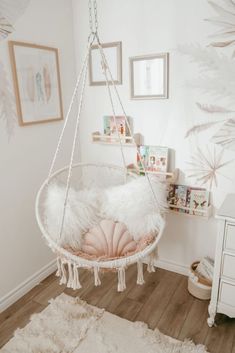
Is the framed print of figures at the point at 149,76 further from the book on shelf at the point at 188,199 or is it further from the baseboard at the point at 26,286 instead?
the baseboard at the point at 26,286

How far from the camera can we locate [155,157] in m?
2.40

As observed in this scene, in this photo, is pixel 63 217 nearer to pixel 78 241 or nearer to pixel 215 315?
pixel 78 241

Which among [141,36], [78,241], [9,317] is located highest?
[141,36]

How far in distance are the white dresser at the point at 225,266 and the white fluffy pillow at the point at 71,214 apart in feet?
2.95

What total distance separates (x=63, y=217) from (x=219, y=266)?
1061mm

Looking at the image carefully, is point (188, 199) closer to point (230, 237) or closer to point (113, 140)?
point (230, 237)

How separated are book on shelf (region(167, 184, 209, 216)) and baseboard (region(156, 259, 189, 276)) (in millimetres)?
587

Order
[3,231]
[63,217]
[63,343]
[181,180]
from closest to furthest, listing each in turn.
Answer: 1. [63,217]
2. [63,343]
3. [3,231]
4. [181,180]

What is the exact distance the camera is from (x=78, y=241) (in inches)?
75.3

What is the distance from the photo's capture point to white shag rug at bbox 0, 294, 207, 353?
1.83 m

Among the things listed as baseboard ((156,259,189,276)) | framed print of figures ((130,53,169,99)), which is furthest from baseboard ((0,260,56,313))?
framed print of figures ((130,53,169,99))

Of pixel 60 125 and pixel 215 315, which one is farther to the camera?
pixel 60 125

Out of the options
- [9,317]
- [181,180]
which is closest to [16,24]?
[181,180]

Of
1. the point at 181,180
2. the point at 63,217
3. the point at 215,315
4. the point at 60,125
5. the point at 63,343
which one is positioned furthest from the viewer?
the point at 60,125
